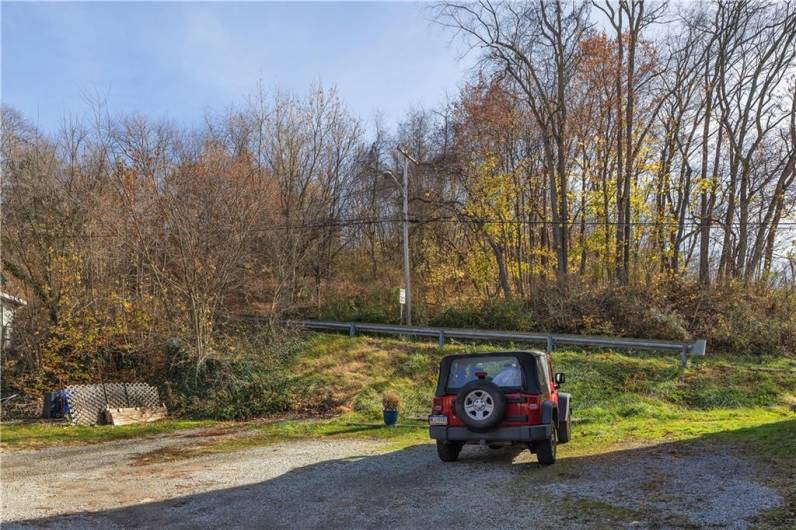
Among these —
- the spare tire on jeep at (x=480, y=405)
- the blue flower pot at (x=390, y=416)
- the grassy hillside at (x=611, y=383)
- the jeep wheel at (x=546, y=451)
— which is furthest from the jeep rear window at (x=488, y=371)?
the blue flower pot at (x=390, y=416)

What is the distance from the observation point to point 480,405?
8.99 meters

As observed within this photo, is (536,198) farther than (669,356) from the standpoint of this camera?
Yes

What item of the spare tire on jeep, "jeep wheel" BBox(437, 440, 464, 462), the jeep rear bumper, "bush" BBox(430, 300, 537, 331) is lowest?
"jeep wheel" BBox(437, 440, 464, 462)

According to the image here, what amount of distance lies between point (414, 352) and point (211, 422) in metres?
7.13

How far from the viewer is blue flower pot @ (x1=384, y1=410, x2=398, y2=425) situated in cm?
1477

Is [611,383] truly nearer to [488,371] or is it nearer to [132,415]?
[488,371]

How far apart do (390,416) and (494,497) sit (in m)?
7.74

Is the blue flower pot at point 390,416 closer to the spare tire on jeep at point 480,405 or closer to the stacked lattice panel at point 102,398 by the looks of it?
the spare tire on jeep at point 480,405

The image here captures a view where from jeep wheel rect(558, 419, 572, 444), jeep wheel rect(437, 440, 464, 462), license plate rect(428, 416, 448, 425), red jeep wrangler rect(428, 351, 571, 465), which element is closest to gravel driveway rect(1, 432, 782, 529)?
jeep wheel rect(437, 440, 464, 462)

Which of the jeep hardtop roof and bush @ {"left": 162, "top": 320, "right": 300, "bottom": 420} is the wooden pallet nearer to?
bush @ {"left": 162, "top": 320, "right": 300, "bottom": 420}

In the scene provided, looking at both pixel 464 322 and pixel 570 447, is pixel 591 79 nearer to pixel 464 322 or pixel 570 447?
pixel 464 322

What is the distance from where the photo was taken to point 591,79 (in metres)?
29.0

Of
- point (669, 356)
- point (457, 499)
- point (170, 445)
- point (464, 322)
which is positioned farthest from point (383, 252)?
point (457, 499)

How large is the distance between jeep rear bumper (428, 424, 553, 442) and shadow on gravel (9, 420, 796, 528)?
0.46m
